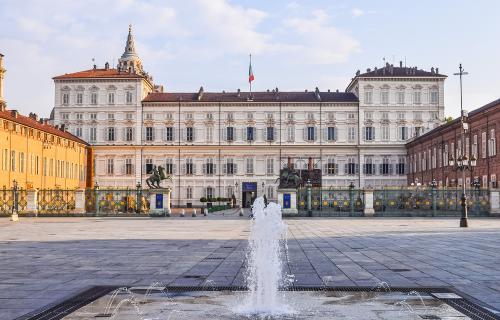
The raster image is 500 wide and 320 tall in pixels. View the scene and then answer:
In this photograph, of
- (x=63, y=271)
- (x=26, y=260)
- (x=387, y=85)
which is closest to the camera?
(x=63, y=271)

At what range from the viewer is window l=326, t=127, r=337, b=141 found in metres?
73.7

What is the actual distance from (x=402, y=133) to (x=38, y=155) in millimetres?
41443

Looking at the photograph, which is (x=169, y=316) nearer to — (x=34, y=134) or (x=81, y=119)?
(x=34, y=134)

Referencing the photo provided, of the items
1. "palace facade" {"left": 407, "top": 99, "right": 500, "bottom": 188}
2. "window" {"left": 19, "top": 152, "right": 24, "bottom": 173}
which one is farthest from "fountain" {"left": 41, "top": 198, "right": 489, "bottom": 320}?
"window" {"left": 19, "top": 152, "right": 24, "bottom": 173}

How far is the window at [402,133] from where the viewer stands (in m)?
73.1

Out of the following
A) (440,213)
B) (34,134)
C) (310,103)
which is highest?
(310,103)

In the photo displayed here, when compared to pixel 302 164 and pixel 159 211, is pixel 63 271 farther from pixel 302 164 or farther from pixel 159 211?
pixel 302 164

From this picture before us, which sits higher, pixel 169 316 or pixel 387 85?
pixel 387 85

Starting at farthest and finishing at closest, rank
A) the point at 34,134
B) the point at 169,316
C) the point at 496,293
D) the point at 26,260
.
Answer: the point at 34,134 < the point at 26,260 < the point at 496,293 < the point at 169,316

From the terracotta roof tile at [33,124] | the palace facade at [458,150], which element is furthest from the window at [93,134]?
the palace facade at [458,150]

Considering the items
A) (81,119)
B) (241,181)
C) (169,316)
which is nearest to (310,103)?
(241,181)

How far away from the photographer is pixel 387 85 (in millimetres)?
73188

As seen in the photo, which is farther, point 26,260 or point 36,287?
point 26,260

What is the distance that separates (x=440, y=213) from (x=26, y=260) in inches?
1308
